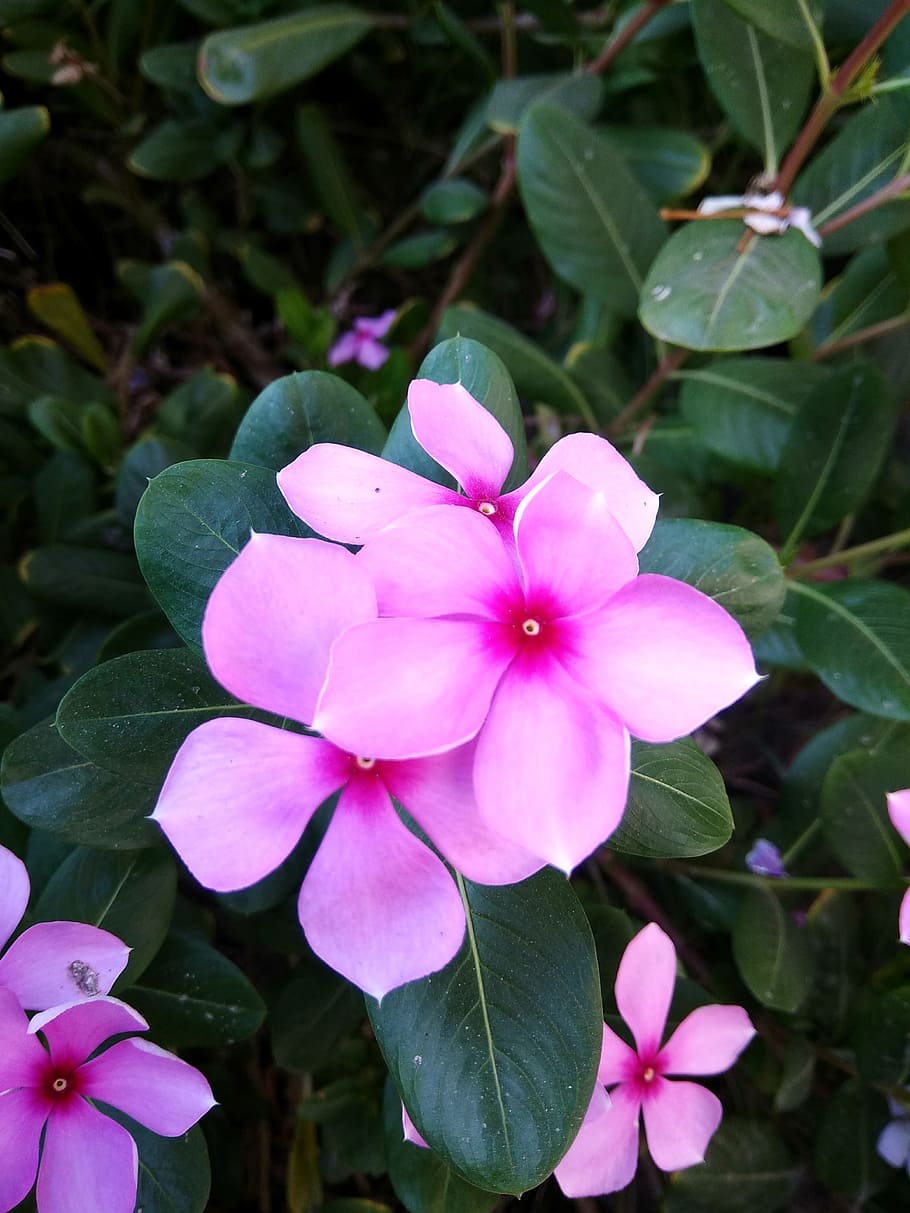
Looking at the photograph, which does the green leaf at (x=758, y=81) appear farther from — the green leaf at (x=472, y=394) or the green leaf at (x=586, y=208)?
the green leaf at (x=472, y=394)

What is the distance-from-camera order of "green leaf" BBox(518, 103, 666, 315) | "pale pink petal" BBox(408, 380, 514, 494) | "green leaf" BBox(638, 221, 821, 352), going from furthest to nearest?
"green leaf" BBox(518, 103, 666, 315)
"green leaf" BBox(638, 221, 821, 352)
"pale pink petal" BBox(408, 380, 514, 494)

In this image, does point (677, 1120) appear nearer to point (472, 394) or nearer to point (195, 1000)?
point (195, 1000)

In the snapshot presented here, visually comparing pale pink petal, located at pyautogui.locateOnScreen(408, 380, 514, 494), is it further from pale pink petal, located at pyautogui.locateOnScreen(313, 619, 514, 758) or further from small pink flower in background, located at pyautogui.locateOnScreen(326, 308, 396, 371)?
small pink flower in background, located at pyautogui.locateOnScreen(326, 308, 396, 371)

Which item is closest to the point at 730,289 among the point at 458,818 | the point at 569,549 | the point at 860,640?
the point at 860,640

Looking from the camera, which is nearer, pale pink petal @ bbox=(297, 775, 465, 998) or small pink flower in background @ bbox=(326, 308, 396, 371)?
pale pink petal @ bbox=(297, 775, 465, 998)

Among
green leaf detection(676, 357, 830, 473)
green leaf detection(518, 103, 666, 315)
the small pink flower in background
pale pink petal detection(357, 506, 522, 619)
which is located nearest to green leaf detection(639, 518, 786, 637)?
pale pink petal detection(357, 506, 522, 619)

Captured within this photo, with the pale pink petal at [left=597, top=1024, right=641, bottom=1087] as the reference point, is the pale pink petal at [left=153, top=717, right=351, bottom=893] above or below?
above

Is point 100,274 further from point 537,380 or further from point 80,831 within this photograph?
point 80,831
